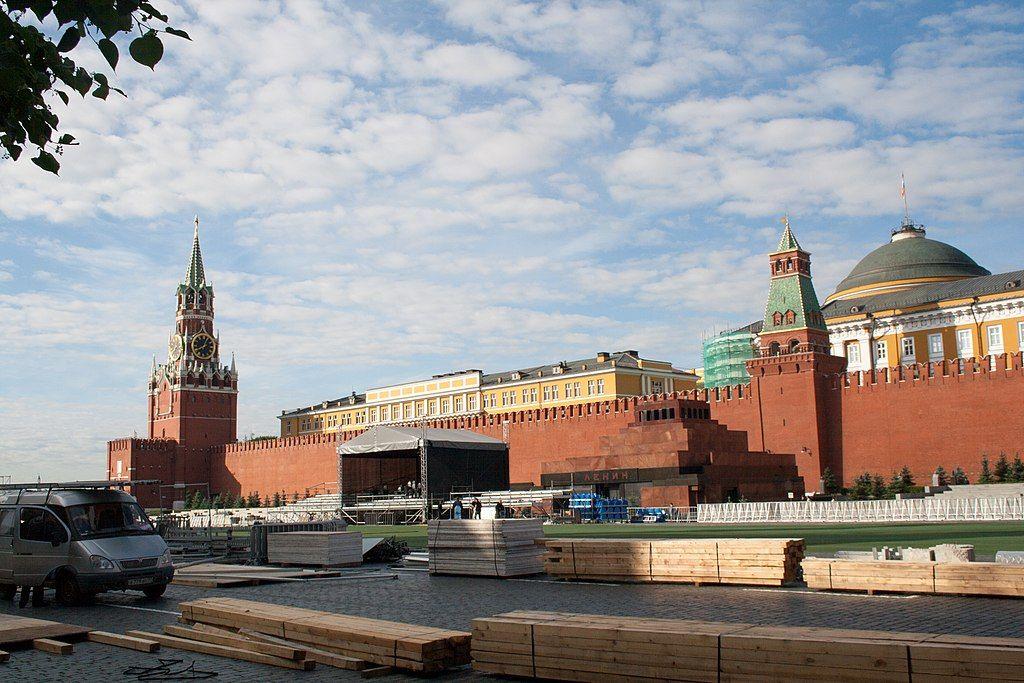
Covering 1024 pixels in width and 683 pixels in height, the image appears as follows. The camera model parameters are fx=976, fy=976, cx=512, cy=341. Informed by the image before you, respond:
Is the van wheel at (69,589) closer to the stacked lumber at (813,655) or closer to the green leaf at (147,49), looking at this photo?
the stacked lumber at (813,655)

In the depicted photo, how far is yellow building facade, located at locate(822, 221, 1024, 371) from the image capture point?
158ft

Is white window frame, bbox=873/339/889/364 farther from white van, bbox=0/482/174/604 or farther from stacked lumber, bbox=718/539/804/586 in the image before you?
white van, bbox=0/482/174/604

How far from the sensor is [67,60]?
4750 mm

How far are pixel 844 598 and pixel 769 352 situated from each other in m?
30.8

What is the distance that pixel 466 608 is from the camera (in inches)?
383

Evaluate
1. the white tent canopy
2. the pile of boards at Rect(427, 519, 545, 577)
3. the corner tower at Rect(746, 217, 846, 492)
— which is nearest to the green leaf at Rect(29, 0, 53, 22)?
the pile of boards at Rect(427, 519, 545, 577)

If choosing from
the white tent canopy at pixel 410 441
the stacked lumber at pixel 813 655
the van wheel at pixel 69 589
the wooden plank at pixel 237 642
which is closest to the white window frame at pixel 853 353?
the white tent canopy at pixel 410 441

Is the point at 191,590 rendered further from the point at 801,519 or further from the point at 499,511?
the point at 801,519

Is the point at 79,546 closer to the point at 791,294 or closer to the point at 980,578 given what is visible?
the point at 980,578

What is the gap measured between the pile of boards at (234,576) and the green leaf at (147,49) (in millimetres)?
9292

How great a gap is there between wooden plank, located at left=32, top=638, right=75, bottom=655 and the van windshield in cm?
319

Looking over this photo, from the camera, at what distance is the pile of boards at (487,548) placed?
13008mm

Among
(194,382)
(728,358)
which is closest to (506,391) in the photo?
(728,358)

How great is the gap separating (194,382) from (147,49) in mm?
67010
